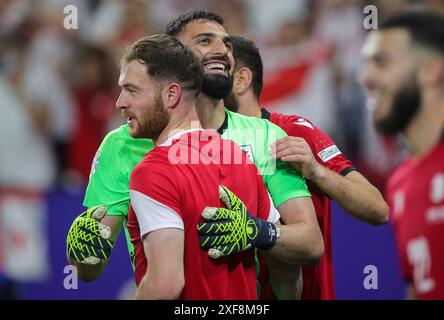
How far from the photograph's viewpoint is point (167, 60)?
154 inches

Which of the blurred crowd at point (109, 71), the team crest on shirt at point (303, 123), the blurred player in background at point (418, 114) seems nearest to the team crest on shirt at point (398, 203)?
the blurred player in background at point (418, 114)

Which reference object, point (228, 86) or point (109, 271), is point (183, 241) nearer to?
point (228, 86)

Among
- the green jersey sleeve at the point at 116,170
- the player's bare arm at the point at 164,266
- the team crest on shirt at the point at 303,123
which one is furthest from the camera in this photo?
the team crest on shirt at the point at 303,123

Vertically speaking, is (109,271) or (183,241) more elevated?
(109,271)

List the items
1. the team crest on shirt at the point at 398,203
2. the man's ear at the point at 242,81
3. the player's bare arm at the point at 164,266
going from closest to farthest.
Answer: the player's bare arm at the point at 164,266 < the team crest on shirt at the point at 398,203 < the man's ear at the point at 242,81

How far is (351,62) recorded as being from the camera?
26.2ft

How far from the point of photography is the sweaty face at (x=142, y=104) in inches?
152

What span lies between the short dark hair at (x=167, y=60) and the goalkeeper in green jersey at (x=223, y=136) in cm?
23

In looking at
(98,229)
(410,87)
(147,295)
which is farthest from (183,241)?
(410,87)

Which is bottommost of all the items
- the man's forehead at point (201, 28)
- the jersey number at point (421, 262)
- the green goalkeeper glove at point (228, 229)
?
the jersey number at point (421, 262)

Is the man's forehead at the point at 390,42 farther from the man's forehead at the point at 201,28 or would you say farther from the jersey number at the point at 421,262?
the man's forehead at the point at 201,28

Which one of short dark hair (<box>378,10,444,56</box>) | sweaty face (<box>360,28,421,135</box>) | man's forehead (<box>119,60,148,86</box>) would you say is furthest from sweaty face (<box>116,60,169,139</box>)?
short dark hair (<box>378,10,444,56</box>)

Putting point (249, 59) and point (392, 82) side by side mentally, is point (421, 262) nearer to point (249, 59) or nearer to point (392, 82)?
point (392, 82)

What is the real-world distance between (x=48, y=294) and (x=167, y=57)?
3.36 m
